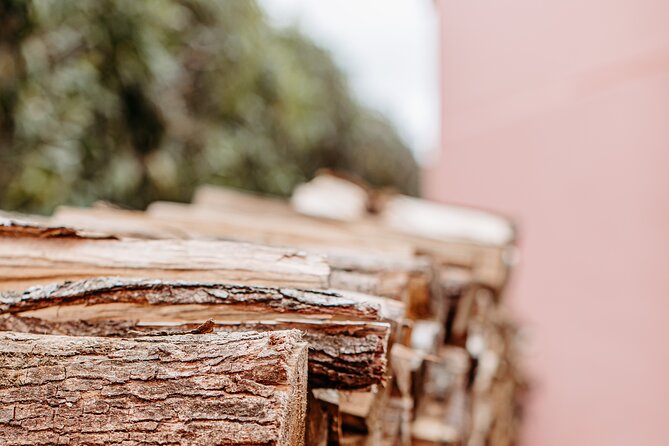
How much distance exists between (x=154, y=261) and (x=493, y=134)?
1.86 meters

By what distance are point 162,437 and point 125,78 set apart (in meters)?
1.48

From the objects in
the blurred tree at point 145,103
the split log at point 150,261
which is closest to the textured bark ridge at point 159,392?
the split log at point 150,261

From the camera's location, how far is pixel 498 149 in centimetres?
225

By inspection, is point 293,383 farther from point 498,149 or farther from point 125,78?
point 498,149

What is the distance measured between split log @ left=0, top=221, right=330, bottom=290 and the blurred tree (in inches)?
36.5

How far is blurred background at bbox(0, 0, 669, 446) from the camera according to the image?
1510mm

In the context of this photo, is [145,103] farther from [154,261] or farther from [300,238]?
[154,261]

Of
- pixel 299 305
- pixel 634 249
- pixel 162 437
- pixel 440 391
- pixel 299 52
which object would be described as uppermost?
pixel 299 52

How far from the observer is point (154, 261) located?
0.66m

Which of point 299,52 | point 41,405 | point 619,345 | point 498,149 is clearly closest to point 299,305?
point 41,405

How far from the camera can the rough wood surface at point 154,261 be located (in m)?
0.64

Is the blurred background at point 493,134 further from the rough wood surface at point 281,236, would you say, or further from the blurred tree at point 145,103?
the rough wood surface at point 281,236

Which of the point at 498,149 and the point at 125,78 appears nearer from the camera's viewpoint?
the point at 125,78

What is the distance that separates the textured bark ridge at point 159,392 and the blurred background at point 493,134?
1.16 m
